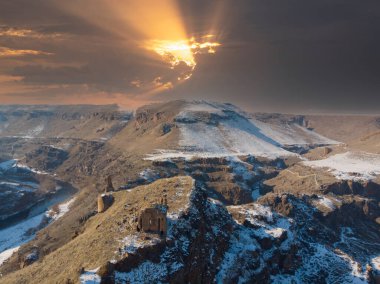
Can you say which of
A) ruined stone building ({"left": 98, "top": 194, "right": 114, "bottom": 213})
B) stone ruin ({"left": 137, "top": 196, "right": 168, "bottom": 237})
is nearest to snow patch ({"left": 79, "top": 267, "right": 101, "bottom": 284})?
stone ruin ({"left": 137, "top": 196, "right": 168, "bottom": 237})

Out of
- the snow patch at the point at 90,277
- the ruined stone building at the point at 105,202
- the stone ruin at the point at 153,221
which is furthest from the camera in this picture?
the ruined stone building at the point at 105,202

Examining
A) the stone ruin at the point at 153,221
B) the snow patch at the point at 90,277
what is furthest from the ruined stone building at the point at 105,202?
the snow patch at the point at 90,277

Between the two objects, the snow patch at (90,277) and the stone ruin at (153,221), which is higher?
the stone ruin at (153,221)

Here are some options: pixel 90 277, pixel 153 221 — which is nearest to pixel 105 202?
pixel 153 221

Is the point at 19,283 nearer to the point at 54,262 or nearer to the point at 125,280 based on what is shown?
the point at 54,262

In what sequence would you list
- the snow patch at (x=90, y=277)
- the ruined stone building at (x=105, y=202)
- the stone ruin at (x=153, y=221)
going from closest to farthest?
the snow patch at (x=90, y=277) < the stone ruin at (x=153, y=221) < the ruined stone building at (x=105, y=202)

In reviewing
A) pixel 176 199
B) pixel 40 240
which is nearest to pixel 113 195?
pixel 176 199

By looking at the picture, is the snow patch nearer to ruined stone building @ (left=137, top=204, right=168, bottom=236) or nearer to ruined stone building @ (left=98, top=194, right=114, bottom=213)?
ruined stone building @ (left=137, top=204, right=168, bottom=236)

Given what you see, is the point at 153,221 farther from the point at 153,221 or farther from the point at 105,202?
the point at 105,202

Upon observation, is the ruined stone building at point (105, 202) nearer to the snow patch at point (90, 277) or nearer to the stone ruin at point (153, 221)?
the stone ruin at point (153, 221)
